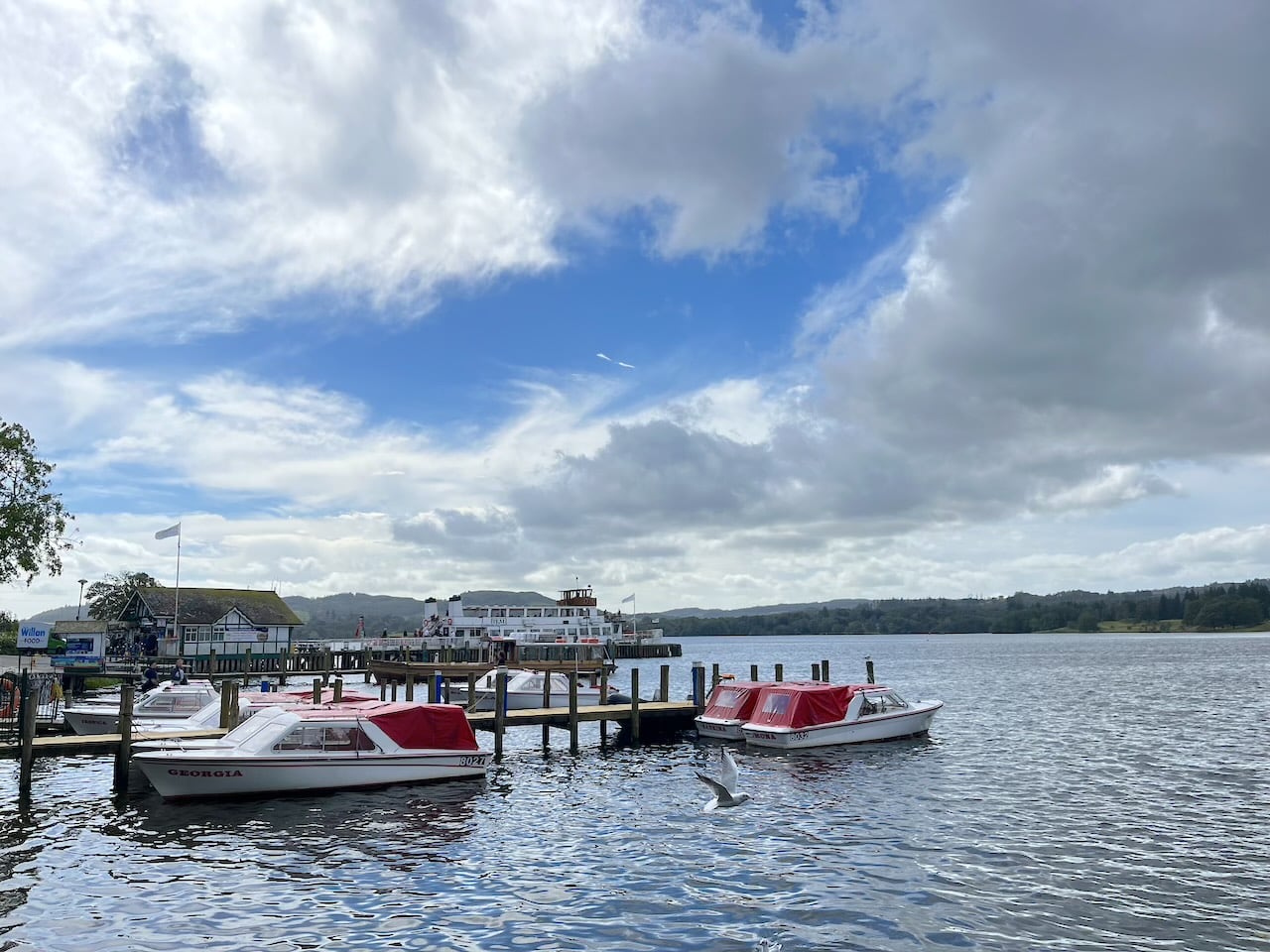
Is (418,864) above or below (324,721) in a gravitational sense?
below

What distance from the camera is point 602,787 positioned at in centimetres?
3055

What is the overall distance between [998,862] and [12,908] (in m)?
19.8

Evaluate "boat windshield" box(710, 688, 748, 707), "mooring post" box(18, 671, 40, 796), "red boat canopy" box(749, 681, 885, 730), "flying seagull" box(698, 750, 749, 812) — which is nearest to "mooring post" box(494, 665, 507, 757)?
"boat windshield" box(710, 688, 748, 707)

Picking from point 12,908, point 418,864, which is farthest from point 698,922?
point 12,908

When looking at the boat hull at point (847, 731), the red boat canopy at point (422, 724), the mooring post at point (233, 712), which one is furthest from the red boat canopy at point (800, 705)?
the mooring post at point (233, 712)

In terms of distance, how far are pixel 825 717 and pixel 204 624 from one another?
69.3m

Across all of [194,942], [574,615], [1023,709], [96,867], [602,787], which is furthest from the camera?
[574,615]

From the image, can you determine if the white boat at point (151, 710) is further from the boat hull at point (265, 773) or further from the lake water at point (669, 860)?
the boat hull at point (265, 773)

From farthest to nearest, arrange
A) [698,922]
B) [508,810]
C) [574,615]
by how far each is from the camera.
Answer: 1. [574,615]
2. [508,810]
3. [698,922]

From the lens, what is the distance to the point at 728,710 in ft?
133

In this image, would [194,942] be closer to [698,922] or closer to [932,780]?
[698,922]

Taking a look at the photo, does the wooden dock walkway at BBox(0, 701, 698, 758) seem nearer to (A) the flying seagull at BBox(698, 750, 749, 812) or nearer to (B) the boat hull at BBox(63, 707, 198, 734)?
(B) the boat hull at BBox(63, 707, 198, 734)

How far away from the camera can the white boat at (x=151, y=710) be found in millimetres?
37000

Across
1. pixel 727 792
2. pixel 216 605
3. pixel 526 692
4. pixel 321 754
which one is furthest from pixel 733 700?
pixel 216 605
